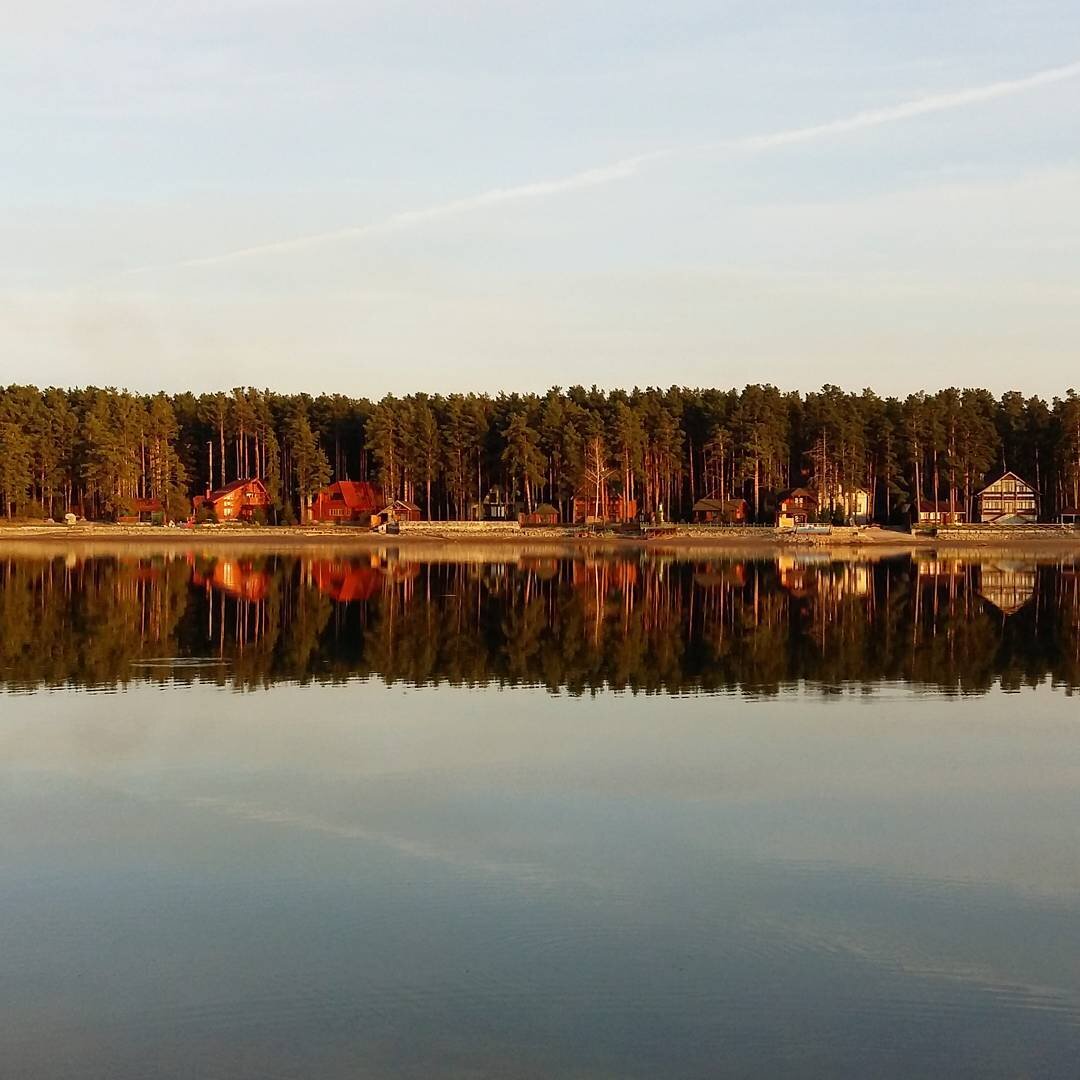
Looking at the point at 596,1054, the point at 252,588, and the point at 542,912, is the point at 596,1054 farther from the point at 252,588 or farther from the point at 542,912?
the point at 252,588

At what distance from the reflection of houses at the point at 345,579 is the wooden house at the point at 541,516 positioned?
143 ft

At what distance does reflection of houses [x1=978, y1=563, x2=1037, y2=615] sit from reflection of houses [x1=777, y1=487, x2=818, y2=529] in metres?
40.9

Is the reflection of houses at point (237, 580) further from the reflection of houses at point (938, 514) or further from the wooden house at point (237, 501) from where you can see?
the reflection of houses at point (938, 514)

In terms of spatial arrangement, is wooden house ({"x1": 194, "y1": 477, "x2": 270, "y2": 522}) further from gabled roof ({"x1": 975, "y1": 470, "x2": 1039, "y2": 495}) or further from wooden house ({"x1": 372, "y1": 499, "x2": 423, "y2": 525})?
gabled roof ({"x1": 975, "y1": 470, "x2": 1039, "y2": 495})

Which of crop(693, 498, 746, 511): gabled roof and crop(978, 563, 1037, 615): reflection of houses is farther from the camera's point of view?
crop(693, 498, 746, 511): gabled roof

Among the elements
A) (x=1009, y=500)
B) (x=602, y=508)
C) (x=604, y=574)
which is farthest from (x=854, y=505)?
(x=604, y=574)

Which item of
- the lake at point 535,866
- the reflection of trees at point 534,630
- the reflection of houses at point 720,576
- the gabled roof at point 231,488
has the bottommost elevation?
the lake at point 535,866

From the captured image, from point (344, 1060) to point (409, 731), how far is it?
13.6 metres

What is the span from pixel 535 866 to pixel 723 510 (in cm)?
12689

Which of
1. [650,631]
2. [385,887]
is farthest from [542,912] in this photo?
[650,631]

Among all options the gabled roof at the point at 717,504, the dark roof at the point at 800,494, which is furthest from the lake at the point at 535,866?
the dark roof at the point at 800,494

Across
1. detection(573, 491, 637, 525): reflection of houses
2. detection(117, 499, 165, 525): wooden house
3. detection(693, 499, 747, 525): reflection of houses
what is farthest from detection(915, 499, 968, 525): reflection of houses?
detection(117, 499, 165, 525): wooden house

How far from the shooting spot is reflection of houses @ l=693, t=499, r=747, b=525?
140m

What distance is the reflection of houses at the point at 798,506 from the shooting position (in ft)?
448
